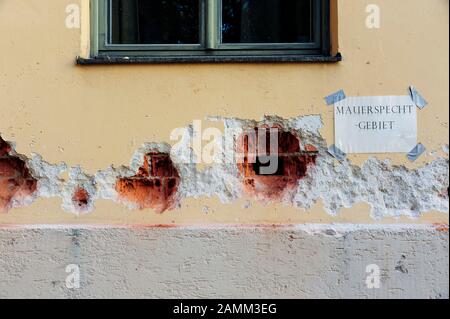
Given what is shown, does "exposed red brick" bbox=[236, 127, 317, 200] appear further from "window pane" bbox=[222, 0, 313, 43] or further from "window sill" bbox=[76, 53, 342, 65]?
"window pane" bbox=[222, 0, 313, 43]

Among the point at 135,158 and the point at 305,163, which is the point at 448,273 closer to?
the point at 305,163

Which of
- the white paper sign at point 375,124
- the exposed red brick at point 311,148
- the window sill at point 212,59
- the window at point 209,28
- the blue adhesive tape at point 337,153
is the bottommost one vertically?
the blue adhesive tape at point 337,153

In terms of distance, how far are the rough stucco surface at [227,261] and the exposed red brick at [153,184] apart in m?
0.21

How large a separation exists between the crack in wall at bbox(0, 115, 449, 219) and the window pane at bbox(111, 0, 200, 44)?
2.22 feet

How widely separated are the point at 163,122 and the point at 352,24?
4.27 ft

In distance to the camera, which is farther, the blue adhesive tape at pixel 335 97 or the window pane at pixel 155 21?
the window pane at pixel 155 21

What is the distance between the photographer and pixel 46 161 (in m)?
3.95

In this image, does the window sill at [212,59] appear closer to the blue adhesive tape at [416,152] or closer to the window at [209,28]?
the window at [209,28]

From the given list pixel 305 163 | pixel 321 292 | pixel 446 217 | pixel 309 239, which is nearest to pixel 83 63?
pixel 305 163

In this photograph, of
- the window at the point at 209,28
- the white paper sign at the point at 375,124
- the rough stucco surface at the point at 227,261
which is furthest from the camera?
the window at the point at 209,28

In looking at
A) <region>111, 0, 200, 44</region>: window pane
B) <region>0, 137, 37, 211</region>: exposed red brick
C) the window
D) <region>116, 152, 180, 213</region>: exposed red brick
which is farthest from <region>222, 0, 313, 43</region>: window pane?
<region>0, 137, 37, 211</region>: exposed red brick

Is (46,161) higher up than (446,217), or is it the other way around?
(46,161)

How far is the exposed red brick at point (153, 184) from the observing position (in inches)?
156

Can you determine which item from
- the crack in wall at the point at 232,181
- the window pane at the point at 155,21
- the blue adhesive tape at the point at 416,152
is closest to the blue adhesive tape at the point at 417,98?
the blue adhesive tape at the point at 416,152
